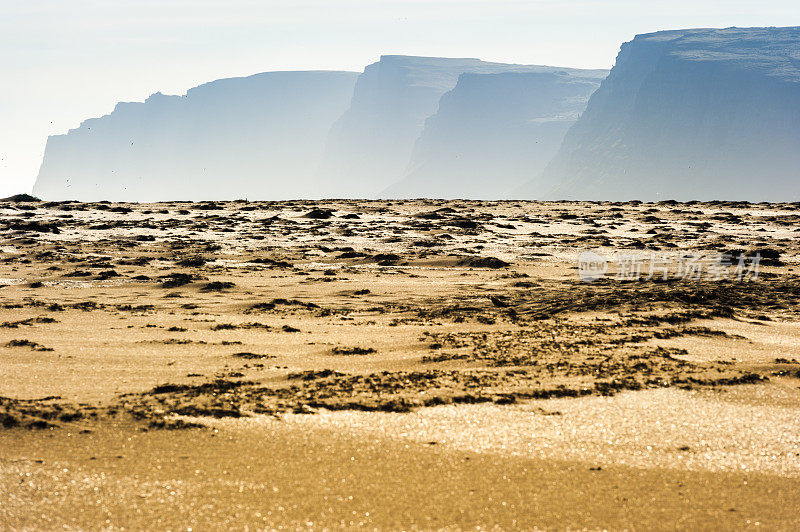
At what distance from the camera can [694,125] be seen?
548ft

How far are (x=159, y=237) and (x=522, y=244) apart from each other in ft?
29.0

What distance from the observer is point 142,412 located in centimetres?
470

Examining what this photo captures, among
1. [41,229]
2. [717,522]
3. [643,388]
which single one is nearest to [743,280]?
[643,388]

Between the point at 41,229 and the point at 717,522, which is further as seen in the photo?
the point at 41,229

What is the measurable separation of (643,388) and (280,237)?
13.6 meters

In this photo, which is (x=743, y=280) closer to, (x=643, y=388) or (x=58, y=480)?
(x=643, y=388)

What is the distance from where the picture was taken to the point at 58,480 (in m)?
3.76

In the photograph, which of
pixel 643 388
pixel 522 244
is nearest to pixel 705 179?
pixel 522 244

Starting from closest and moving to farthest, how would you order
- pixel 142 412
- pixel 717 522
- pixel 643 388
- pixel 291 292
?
pixel 717 522
pixel 142 412
pixel 643 388
pixel 291 292

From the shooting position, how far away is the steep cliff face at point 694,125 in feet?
521

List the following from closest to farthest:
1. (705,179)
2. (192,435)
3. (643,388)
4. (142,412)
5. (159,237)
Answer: (192,435), (142,412), (643,388), (159,237), (705,179)

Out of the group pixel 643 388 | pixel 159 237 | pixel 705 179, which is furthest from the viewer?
pixel 705 179

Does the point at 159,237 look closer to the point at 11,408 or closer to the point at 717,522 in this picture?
the point at 11,408

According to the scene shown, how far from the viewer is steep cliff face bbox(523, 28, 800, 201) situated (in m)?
159
